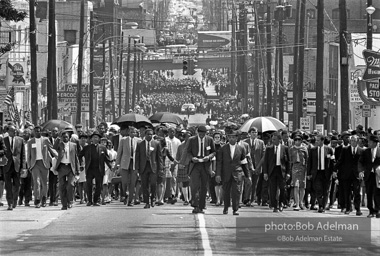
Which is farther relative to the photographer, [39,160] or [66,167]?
[39,160]

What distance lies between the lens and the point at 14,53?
236 feet

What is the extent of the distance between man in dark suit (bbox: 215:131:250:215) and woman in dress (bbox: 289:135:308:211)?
3.34 metres

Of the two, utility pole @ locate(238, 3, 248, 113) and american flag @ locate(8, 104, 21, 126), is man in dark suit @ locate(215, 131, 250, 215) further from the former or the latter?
utility pole @ locate(238, 3, 248, 113)

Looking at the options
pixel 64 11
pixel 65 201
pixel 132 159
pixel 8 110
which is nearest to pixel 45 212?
pixel 65 201

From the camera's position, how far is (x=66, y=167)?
2847cm

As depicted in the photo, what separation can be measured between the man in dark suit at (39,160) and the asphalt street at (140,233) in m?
1.05

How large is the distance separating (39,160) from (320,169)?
6.72 metres

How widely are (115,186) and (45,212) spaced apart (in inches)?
264

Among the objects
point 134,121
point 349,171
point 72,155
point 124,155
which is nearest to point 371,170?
point 349,171

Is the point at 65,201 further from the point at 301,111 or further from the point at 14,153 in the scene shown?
the point at 301,111

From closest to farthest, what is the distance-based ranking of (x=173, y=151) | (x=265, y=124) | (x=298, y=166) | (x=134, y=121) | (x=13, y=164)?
(x=13, y=164) → (x=298, y=166) → (x=173, y=151) → (x=265, y=124) → (x=134, y=121)

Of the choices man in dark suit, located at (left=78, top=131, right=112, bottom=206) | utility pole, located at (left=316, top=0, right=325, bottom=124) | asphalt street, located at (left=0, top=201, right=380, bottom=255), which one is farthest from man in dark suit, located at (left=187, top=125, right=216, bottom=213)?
utility pole, located at (left=316, top=0, right=325, bottom=124)

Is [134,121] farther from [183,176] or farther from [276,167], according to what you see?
[276,167]

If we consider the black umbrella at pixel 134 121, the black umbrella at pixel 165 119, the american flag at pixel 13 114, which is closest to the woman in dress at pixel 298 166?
the black umbrella at pixel 134 121
